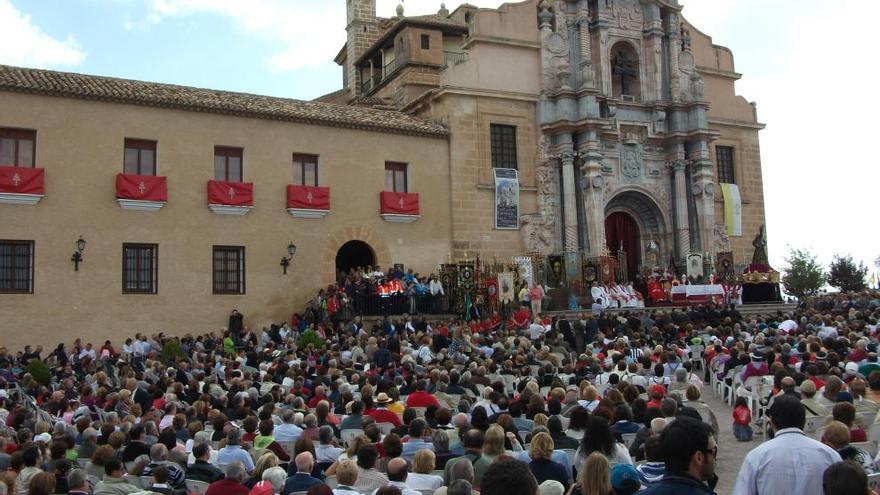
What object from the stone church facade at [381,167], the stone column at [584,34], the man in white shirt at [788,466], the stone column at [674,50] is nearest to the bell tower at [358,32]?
the stone church facade at [381,167]

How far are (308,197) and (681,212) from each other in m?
15.3

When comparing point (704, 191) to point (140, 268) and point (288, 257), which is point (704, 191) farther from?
point (140, 268)

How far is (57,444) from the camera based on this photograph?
859 cm

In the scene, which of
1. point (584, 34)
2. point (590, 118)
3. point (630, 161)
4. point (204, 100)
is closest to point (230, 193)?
point (204, 100)

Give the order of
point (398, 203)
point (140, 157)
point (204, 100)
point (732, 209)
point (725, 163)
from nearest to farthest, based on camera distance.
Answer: point (140, 157)
point (204, 100)
point (398, 203)
point (732, 209)
point (725, 163)

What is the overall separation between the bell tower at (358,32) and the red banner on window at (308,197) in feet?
46.9

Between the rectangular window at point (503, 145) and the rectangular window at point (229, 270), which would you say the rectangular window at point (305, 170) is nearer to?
the rectangular window at point (229, 270)

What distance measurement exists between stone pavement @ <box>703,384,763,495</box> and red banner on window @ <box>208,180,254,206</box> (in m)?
16.2

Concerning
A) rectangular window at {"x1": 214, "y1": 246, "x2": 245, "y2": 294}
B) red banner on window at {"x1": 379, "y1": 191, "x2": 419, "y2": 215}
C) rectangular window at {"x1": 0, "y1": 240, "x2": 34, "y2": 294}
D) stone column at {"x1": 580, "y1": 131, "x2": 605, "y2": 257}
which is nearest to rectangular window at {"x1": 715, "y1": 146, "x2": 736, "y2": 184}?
stone column at {"x1": 580, "y1": 131, "x2": 605, "y2": 257}

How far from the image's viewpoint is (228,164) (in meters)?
27.7

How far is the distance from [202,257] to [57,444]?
1823 centimetres

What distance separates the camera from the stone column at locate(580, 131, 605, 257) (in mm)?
32062

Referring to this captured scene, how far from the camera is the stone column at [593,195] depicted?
3206cm

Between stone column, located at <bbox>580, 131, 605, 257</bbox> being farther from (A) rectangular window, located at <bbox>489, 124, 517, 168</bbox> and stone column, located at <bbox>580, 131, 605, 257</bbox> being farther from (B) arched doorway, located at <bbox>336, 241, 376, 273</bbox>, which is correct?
(B) arched doorway, located at <bbox>336, 241, 376, 273</bbox>
